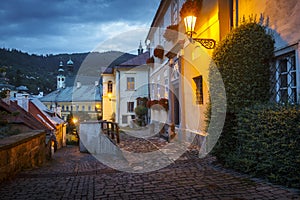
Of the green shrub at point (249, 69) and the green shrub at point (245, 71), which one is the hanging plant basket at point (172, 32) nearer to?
the green shrub at point (245, 71)

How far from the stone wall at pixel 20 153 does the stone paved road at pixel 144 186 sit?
19cm

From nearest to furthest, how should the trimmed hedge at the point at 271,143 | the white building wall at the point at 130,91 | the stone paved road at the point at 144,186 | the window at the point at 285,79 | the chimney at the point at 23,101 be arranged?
the stone paved road at the point at 144,186
the trimmed hedge at the point at 271,143
the window at the point at 285,79
the chimney at the point at 23,101
the white building wall at the point at 130,91

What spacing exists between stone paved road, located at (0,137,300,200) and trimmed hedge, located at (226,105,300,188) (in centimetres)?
23

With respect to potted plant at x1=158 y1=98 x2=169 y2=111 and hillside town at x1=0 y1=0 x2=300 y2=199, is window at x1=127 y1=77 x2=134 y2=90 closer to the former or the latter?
potted plant at x1=158 y1=98 x2=169 y2=111

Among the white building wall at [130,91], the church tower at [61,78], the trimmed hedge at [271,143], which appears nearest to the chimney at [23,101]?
the white building wall at [130,91]

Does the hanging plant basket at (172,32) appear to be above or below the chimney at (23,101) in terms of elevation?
above

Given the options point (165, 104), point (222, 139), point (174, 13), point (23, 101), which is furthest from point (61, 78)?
point (222, 139)

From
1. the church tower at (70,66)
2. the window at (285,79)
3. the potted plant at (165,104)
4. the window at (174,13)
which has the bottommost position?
the potted plant at (165,104)

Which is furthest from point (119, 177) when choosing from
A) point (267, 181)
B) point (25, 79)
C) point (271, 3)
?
point (25, 79)

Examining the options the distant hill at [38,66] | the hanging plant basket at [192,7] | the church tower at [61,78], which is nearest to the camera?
the hanging plant basket at [192,7]

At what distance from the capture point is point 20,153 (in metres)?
5.00

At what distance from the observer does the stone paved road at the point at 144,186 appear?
3.50 metres

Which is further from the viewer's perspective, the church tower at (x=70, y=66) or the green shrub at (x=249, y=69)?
the church tower at (x=70, y=66)

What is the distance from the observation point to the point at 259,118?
4.25 m
